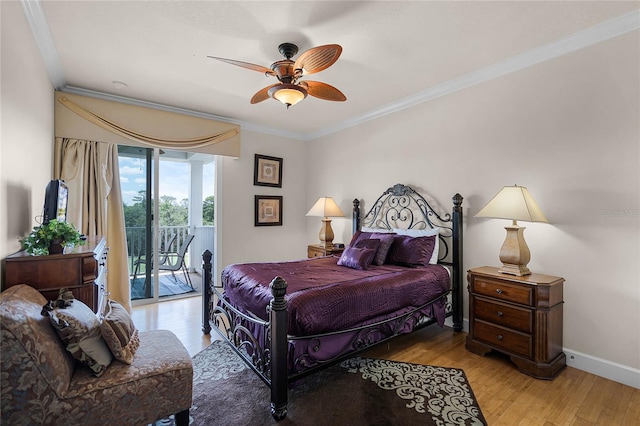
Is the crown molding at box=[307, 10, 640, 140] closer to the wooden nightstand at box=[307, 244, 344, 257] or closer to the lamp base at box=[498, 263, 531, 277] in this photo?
the lamp base at box=[498, 263, 531, 277]

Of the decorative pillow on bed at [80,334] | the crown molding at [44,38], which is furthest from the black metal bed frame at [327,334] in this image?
the crown molding at [44,38]

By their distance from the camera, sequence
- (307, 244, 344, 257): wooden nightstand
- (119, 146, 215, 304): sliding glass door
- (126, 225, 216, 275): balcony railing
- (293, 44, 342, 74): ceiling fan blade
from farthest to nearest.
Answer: (126, 225, 216, 275): balcony railing < (307, 244, 344, 257): wooden nightstand < (119, 146, 215, 304): sliding glass door < (293, 44, 342, 74): ceiling fan blade

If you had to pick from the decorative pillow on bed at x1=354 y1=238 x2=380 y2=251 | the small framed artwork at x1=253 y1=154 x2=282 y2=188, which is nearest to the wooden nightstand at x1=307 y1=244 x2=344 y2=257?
the decorative pillow on bed at x1=354 y1=238 x2=380 y2=251

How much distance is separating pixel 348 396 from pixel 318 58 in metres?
2.37

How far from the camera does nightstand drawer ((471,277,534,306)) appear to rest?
2357 millimetres

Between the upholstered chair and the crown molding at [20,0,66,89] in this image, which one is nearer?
the upholstered chair

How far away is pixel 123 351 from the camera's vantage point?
150 cm

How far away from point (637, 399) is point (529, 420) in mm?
906

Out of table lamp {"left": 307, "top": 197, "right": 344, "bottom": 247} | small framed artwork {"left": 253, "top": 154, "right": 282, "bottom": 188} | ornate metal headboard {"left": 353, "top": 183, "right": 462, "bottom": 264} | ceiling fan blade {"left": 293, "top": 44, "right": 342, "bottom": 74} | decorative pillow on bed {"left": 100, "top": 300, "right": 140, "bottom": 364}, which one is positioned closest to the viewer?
decorative pillow on bed {"left": 100, "top": 300, "right": 140, "bottom": 364}

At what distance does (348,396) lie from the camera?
2.07 metres

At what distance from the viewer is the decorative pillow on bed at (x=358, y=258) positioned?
311 cm

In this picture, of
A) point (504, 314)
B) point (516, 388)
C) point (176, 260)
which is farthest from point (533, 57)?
point (176, 260)

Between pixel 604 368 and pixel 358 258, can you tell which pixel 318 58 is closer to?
pixel 358 258

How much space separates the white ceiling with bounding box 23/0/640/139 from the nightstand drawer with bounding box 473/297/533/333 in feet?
7.14
